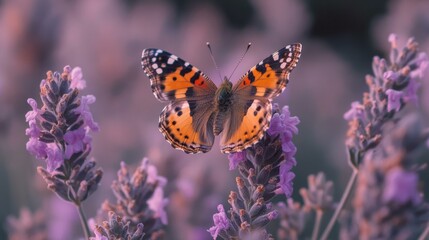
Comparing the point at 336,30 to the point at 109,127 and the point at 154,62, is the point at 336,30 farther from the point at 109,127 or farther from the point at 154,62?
the point at 154,62

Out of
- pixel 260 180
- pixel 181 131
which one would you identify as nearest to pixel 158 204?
pixel 181 131

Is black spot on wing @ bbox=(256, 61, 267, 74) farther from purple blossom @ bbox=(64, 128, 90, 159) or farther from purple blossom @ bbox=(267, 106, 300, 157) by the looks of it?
purple blossom @ bbox=(64, 128, 90, 159)

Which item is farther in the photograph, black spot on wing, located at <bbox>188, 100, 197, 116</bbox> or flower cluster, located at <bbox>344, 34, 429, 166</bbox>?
black spot on wing, located at <bbox>188, 100, 197, 116</bbox>

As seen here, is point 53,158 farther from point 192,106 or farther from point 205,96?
point 205,96

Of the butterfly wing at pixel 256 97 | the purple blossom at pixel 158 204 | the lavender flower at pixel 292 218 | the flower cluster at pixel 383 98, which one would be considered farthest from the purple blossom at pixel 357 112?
the purple blossom at pixel 158 204

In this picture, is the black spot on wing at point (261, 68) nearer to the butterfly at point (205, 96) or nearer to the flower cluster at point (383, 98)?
the butterfly at point (205, 96)

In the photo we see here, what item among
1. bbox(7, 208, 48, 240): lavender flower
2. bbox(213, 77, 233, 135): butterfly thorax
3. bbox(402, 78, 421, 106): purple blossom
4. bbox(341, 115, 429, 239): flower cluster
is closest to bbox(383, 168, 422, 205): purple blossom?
bbox(341, 115, 429, 239): flower cluster

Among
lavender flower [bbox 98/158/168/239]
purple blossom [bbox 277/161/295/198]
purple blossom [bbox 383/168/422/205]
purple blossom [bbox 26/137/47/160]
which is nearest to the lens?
purple blossom [bbox 383/168/422/205]
